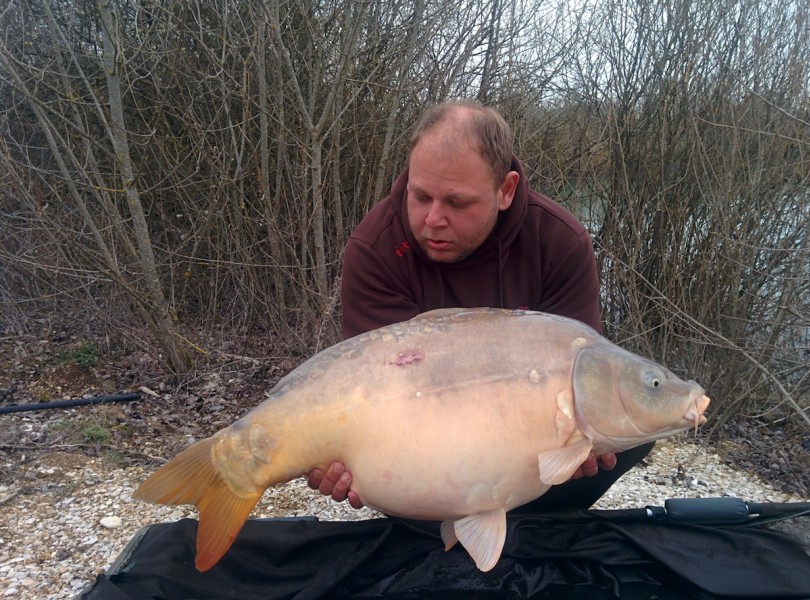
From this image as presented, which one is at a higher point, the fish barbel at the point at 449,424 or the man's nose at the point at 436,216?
the man's nose at the point at 436,216

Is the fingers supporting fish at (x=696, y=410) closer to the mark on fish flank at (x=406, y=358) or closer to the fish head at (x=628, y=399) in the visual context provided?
the fish head at (x=628, y=399)

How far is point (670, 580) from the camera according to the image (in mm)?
1453

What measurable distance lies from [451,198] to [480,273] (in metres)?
0.28

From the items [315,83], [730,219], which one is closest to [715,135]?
[730,219]

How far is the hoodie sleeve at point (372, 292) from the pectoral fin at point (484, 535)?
603 mm

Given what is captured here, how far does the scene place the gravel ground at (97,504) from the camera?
1.62m

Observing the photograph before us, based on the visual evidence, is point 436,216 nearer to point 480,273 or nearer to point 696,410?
point 480,273

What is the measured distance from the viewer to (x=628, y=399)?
1143 millimetres

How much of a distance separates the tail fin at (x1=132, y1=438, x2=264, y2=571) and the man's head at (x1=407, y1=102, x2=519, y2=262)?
0.72 m

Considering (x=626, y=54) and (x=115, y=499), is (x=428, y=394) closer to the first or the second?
(x=115, y=499)

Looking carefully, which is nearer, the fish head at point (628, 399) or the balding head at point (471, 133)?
the fish head at point (628, 399)

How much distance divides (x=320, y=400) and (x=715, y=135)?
2884mm

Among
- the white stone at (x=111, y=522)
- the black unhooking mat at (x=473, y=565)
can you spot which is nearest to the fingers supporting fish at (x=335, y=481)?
the black unhooking mat at (x=473, y=565)

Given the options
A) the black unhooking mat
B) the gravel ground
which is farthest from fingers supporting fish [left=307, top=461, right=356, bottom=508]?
the gravel ground
